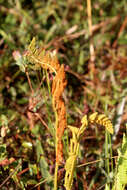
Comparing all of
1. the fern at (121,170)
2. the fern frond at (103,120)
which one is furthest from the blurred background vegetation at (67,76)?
the fern frond at (103,120)

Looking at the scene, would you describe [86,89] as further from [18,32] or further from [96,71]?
[18,32]

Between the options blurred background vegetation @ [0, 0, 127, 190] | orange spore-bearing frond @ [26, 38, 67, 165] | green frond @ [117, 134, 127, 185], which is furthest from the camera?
blurred background vegetation @ [0, 0, 127, 190]

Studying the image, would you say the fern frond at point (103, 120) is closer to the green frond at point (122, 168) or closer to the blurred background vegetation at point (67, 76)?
the green frond at point (122, 168)

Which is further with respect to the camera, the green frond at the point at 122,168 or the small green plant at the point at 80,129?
the green frond at the point at 122,168

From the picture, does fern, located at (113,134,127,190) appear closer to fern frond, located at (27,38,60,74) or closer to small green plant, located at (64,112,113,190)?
small green plant, located at (64,112,113,190)

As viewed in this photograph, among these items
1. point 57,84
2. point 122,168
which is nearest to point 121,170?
point 122,168

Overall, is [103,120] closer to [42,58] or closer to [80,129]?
[80,129]

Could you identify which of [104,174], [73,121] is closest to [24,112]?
[73,121]

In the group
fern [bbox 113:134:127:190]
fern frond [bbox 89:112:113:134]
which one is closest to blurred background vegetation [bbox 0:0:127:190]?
fern [bbox 113:134:127:190]
